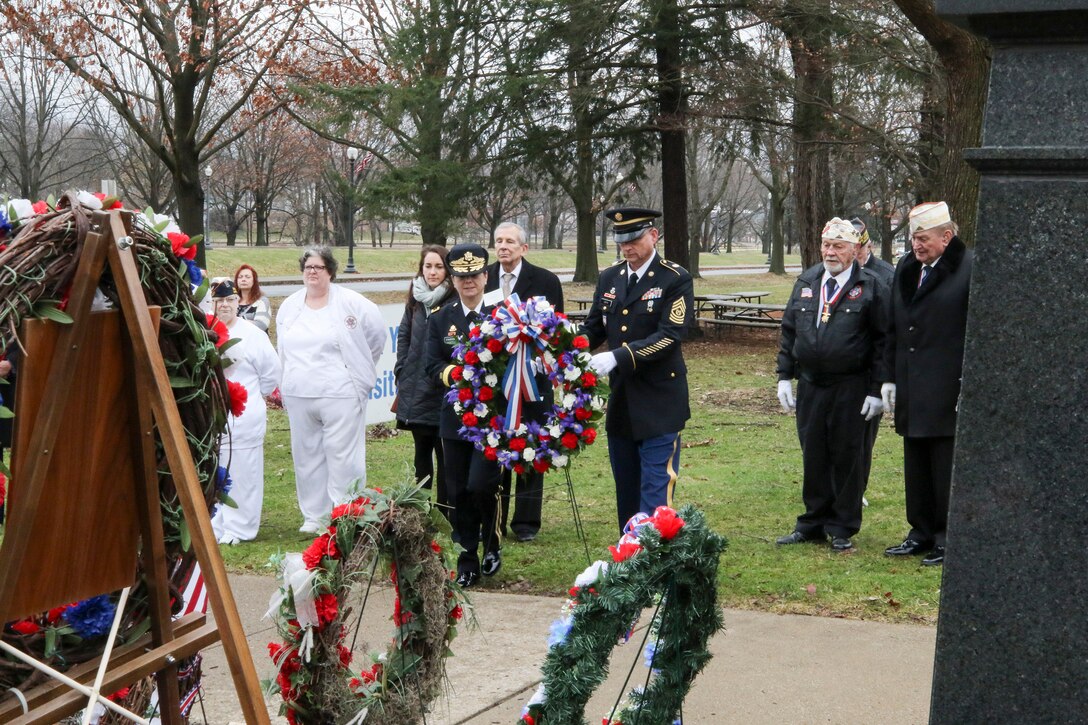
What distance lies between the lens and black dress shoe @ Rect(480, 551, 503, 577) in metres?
7.08

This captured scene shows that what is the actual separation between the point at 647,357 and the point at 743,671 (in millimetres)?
2246

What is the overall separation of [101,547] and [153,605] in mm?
277

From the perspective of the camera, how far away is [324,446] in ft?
28.5

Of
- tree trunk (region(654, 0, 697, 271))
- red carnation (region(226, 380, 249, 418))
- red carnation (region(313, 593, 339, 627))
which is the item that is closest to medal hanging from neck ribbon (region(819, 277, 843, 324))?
red carnation (region(313, 593, 339, 627))

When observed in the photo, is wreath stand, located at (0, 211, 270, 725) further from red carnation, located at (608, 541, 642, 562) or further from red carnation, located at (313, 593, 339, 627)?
red carnation, located at (608, 541, 642, 562)

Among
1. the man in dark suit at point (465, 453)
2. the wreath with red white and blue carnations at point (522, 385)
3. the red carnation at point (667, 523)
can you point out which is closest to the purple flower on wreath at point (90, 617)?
the red carnation at point (667, 523)

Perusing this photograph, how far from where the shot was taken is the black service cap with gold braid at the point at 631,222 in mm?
7000

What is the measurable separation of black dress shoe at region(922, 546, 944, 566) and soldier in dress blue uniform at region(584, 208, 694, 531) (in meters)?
1.62

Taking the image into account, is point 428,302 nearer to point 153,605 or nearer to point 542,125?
point 153,605

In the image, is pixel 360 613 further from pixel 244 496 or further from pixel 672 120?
pixel 672 120

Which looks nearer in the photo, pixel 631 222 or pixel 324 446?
pixel 631 222

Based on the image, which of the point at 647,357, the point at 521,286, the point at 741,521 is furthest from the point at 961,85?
the point at 647,357

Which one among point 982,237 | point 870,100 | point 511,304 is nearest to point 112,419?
point 982,237

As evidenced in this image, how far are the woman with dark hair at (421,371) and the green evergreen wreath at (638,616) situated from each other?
14.5 feet
